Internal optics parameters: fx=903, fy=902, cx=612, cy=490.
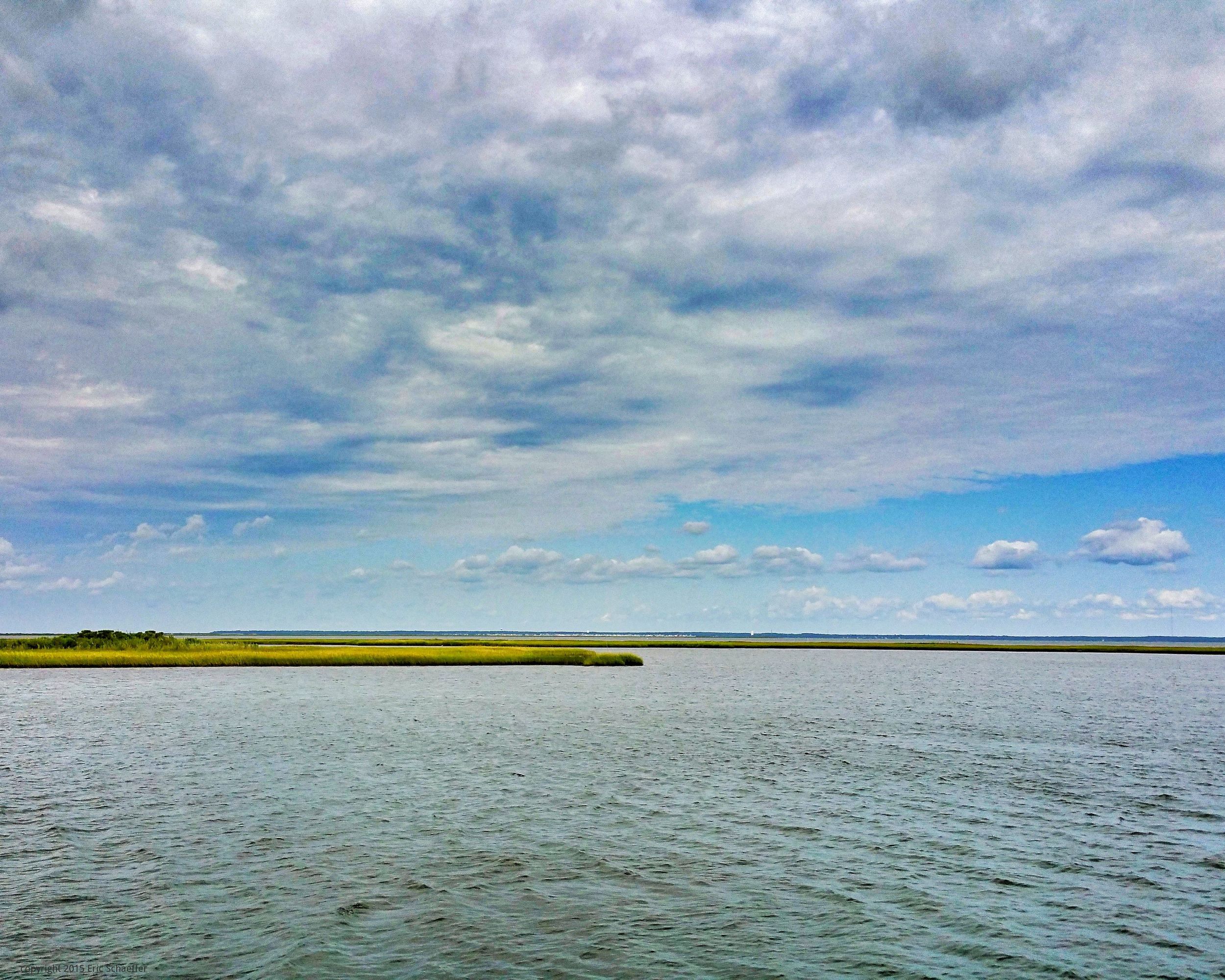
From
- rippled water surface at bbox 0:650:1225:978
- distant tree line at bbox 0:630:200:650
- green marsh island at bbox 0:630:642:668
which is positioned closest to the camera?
rippled water surface at bbox 0:650:1225:978

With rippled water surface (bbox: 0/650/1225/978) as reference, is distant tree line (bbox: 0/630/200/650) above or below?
above

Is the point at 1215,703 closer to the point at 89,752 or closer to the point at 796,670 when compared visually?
the point at 796,670

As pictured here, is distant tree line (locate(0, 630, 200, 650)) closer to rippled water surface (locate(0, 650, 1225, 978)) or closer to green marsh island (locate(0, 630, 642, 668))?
green marsh island (locate(0, 630, 642, 668))

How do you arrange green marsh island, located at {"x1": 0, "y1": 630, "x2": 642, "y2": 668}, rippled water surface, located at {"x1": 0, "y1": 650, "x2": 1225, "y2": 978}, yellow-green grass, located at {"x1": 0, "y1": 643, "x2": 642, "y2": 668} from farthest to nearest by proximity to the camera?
green marsh island, located at {"x1": 0, "y1": 630, "x2": 642, "y2": 668}
yellow-green grass, located at {"x1": 0, "y1": 643, "x2": 642, "y2": 668}
rippled water surface, located at {"x1": 0, "y1": 650, "x2": 1225, "y2": 978}

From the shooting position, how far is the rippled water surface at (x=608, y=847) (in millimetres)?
18875

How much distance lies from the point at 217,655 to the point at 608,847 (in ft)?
303

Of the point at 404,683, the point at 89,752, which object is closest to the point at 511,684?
the point at 404,683

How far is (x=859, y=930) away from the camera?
800 inches

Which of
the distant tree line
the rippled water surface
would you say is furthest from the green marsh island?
the rippled water surface

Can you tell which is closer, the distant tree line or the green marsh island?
the green marsh island

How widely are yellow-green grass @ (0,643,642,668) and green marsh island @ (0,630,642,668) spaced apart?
3.9 inches

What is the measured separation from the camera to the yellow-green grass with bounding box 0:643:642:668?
100500 millimetres

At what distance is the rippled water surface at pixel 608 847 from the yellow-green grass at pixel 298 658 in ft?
146

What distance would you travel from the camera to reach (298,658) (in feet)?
365
